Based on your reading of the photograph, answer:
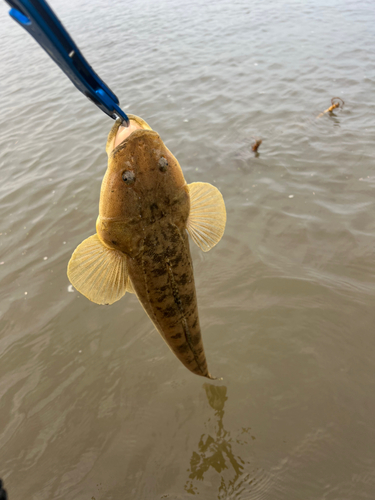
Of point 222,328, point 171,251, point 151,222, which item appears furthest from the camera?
point 222,328

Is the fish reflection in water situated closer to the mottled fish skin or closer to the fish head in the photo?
the mottled fish skin

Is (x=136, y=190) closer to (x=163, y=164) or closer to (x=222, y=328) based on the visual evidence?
(x=163, y=164)

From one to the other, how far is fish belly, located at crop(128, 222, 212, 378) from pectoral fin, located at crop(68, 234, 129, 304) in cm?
10

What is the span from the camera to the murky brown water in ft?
10.1

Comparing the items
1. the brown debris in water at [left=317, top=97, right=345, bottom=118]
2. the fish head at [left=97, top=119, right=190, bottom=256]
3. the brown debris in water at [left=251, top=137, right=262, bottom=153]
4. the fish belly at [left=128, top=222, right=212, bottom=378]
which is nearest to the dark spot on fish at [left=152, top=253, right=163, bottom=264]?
the fish belly at [left=128, top=222, right=212, bottom=378]

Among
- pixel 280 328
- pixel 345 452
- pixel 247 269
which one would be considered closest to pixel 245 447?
pixel 345 452

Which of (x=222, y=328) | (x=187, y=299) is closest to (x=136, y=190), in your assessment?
(x=187, y=299)

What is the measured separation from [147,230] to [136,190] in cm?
26

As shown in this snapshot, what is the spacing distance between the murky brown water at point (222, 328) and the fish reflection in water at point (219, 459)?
13 mm

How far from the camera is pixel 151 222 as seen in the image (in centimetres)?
200

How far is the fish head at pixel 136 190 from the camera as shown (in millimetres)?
1884

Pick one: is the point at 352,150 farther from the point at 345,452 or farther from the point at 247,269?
the point at 345,452

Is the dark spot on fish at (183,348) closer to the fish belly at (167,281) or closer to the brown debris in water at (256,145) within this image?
the fish belly at (167,281)

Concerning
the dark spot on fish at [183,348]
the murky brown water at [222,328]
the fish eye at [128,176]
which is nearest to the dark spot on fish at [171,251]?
the fish eye at [128,176]
